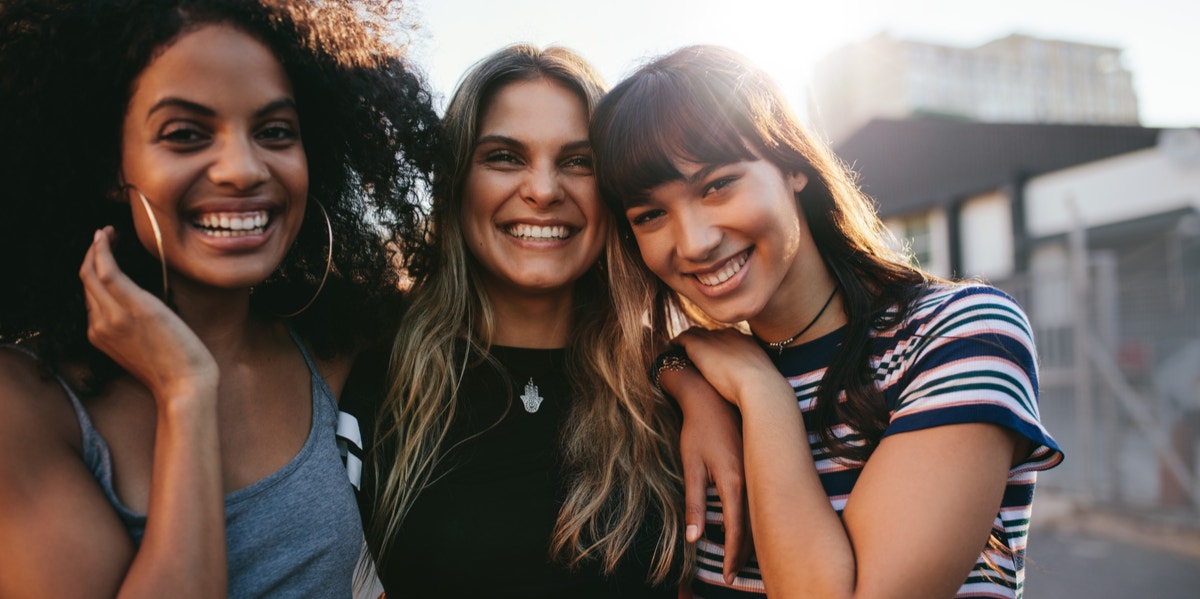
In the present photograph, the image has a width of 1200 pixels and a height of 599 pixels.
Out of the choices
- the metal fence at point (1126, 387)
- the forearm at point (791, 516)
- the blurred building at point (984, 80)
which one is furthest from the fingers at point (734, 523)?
the blurred building at point (984, 80)

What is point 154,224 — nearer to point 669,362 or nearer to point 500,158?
point 500,158

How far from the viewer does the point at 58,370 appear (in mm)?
1703

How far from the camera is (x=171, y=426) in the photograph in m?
1.63

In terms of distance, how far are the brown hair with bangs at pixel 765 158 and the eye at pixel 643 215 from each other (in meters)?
0.04

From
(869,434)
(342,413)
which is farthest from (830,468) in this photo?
(342,413)

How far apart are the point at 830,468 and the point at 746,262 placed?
61 cm

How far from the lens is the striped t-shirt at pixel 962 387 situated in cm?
174

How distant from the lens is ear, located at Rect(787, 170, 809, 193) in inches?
91.1

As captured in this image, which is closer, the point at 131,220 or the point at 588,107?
the point at 131,220

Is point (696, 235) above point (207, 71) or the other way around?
the other way around

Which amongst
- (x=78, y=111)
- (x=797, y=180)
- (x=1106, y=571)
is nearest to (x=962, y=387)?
(x=797, y=180)

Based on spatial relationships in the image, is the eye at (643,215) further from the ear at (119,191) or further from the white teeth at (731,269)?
the ear at (119,191)

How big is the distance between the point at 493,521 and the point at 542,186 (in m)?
1.04

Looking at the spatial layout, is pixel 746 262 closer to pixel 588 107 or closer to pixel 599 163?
pixel 599 163
